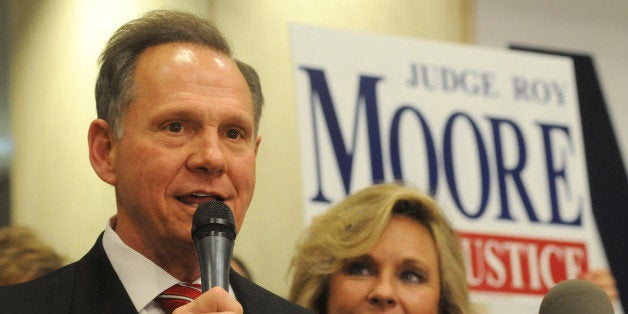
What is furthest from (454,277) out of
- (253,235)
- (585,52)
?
(585,52)

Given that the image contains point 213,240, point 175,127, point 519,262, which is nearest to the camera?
point 213,240

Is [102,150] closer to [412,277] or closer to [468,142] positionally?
[412,277]

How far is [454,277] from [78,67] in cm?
190

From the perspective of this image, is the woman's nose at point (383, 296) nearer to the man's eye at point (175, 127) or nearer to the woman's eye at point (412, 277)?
the woman's eye at point (412, 277)

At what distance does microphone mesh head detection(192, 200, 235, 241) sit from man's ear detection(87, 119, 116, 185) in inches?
11.9

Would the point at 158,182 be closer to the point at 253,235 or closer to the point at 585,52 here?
the point at 253,235

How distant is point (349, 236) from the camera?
9.20 feet

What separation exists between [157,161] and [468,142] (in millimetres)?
1913

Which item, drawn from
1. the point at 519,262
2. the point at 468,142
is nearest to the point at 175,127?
the point at 468,142

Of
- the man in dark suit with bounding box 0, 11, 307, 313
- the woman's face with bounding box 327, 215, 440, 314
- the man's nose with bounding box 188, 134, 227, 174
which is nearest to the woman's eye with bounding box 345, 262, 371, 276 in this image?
the woman's face with bounding box 327, 215, 440, 314

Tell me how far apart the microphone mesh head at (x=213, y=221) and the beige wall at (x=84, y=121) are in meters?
2.34

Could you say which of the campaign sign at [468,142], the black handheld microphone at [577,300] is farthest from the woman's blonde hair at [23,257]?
the black handheld microphone at [577,300]

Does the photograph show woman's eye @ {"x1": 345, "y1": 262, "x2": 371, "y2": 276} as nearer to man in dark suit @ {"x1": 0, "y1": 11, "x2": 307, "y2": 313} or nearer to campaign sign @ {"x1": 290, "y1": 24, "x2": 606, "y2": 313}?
campaign sign @ {"x1": 290, "y1": 24, "x2": 606, "y2": 313}

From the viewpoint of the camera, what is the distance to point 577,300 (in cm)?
181
